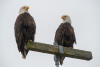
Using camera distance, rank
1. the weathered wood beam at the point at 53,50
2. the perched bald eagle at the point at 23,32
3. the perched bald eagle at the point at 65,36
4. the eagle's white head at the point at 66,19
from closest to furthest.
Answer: the weathered wood beam at the point at 53,50 → the perched bald eagle at the point at 23,32 → the perched bald eagle at the point at 65,36 → the eagle's white head at the point at 66,19

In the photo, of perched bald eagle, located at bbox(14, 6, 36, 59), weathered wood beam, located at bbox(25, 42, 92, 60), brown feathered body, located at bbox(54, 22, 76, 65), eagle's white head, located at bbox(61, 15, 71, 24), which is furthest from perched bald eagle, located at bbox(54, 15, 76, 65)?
weathered wood beam, located at bbox(25, 42, 92, 60)

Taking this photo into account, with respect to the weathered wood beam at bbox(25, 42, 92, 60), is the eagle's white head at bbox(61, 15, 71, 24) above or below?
above

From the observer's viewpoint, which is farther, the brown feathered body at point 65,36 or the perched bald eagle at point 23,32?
the brown feathered body at point 65,36

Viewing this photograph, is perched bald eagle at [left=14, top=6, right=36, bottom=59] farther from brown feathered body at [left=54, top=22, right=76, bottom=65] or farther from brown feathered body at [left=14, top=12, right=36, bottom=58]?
brown feathered body at [left=54, top=22, right=76, bottom=65]

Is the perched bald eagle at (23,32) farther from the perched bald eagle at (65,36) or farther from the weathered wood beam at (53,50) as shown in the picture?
the weathered wood beam at (53,50)

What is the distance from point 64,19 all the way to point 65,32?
113cm

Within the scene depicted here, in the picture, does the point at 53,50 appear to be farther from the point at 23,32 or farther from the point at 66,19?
the point at 66,19

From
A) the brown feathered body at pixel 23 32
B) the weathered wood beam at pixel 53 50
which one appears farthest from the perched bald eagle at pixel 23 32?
the weathered wood beam at pixel 53 50

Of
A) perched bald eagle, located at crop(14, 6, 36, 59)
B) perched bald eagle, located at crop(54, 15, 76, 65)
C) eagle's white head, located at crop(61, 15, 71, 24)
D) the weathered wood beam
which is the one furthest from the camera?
eagle's white head, located at crop(61, 15, 71, 24)

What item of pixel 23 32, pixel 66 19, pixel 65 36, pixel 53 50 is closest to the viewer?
pixel 53 50

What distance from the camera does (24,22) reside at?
6.36 metres

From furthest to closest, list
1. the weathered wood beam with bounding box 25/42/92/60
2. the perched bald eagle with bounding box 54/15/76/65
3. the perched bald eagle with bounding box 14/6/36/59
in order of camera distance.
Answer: the perched bald eagle with bounding box 54/15/76/65 → the perched bald eagle with bounding box 14/6/36/59 → the weathered wood beam with bounding box 25/42/92/60

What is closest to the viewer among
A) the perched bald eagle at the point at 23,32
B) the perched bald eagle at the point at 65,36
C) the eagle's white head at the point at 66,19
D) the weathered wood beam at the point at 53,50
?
the weathered wood beam at the point at 53,50

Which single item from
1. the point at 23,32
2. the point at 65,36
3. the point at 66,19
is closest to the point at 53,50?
the point at 23,32
